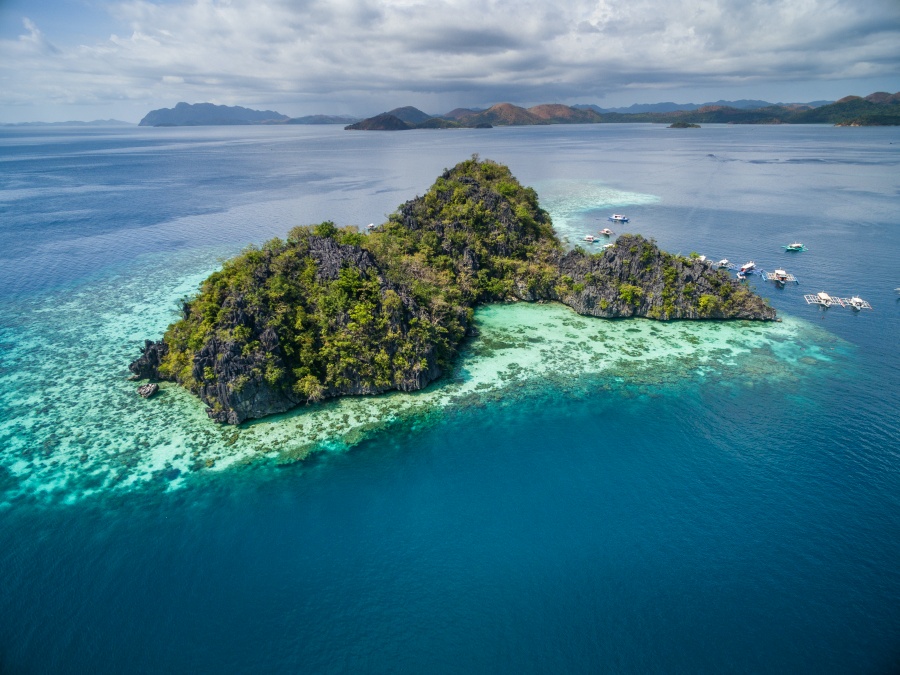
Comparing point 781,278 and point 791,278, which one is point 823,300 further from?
point 791,278

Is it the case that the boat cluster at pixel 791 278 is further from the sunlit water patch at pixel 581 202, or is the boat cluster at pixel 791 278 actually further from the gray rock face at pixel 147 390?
the gray rock face at pixel 147 390

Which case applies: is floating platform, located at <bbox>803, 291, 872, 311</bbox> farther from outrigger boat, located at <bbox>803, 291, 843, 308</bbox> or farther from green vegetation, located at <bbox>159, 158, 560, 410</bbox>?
green vegetation, located at <bbox>159, 158, 560, 410</bbox>

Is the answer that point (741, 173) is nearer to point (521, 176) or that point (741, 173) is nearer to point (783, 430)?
point (521, 176)

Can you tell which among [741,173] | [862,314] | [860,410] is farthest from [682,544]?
[741,173]

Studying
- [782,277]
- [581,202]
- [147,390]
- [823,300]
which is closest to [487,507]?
[147,390]

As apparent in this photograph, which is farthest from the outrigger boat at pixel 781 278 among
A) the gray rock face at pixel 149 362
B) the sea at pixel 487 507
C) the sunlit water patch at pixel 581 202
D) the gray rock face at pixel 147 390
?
the gray rock face at pixel 147 390

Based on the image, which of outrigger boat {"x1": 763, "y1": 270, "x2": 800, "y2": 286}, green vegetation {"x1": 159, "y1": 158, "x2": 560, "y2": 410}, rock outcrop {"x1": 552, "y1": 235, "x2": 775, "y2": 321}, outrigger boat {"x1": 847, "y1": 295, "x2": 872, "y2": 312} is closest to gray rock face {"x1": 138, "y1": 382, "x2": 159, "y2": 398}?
green vegetation {"x1": 159, "y1": 158, "x2": 560, "y2": 410}
